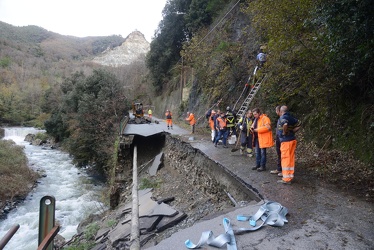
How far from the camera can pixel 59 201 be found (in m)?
16.7

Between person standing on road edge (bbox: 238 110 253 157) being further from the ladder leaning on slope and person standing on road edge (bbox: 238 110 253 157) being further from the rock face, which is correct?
the rock face

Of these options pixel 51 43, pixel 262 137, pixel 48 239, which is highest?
pixel 51 43

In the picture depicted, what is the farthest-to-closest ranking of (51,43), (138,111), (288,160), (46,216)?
(51,43) → (138,111) → (288,160) → (46,216)

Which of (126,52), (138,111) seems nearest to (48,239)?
(138,111)

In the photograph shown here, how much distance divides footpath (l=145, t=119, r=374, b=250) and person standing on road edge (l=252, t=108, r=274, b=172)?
0.98m

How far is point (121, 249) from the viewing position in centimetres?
621

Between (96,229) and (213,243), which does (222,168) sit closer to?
(213,243)

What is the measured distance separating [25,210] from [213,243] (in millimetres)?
16296

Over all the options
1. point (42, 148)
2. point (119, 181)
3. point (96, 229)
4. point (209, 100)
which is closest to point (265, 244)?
point (96, 229)

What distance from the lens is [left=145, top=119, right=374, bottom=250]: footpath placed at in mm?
3555

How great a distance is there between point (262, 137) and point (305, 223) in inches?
122

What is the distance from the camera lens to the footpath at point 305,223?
3.55 metres

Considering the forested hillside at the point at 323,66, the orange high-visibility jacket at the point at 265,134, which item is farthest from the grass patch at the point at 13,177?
the orange high-visibility jacket at the point at 265,134

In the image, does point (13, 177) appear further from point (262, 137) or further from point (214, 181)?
point (262, 137)
